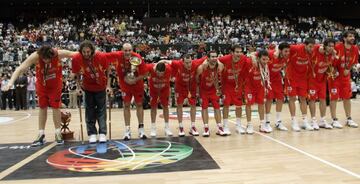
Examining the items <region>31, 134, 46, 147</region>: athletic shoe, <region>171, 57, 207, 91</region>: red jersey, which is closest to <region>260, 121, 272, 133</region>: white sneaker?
<region>171, 57, 207, 91</region>: red jersey

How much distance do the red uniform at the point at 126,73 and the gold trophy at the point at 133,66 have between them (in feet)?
0.15

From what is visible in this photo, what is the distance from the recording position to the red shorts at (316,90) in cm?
804

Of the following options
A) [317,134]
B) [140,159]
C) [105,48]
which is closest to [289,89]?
[317,134]

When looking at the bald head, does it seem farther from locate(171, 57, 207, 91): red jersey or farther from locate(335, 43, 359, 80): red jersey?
locate(335, 43, 359, 80): red jersey

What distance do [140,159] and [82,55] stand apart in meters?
2.16

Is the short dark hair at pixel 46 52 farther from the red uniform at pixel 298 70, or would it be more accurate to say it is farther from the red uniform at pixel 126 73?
the red uniform at pixel 298 70

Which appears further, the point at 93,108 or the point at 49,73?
Result: the point at 93,108

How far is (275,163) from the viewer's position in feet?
17.4

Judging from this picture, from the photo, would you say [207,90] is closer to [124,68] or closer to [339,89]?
[124,68]

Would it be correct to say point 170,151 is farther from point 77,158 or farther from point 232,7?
point 232,7

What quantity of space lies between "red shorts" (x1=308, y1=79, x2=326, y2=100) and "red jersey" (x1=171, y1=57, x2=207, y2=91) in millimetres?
2264

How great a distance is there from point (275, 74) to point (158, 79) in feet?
7.73

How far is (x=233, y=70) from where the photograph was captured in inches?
297

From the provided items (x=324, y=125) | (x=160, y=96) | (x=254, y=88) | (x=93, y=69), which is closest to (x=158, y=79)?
(x=160, y=96)
